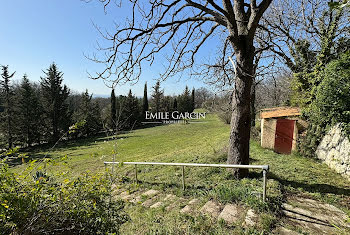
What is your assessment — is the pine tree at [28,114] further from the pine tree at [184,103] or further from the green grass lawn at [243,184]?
the pine tree at [184,103]

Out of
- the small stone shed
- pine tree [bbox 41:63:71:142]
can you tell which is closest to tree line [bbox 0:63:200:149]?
pine tree [bbox 41:63:71:142]

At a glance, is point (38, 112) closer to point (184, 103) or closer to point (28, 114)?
point (28, 114)

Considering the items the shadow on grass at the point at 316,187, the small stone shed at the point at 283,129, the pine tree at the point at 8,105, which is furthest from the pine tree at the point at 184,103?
the shadow on grass at the point at 316,187

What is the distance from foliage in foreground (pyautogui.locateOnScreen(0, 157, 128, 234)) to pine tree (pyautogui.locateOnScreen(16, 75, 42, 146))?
84.4 feet

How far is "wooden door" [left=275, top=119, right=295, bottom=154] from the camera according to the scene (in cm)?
664

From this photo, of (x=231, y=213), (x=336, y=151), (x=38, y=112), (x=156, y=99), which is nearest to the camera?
(x=231, y=213)

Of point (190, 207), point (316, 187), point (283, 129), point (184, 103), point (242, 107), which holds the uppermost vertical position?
point (184, 103)

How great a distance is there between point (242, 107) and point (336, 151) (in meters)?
3.06

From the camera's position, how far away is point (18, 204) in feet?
5.04

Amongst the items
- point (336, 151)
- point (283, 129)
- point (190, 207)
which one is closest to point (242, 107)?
point (190, 207)

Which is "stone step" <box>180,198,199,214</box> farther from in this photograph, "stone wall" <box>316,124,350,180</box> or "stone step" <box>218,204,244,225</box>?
"stone wall" <box>316,124,350,180</box>

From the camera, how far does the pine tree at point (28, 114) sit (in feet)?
70.0

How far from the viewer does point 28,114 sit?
21.7m

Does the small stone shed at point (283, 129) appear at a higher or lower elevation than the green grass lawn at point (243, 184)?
higher
